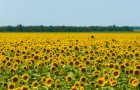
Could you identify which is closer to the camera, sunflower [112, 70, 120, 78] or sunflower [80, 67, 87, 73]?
sunflower [112, 70, 120, 78]

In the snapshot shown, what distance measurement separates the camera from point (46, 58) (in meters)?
11.1

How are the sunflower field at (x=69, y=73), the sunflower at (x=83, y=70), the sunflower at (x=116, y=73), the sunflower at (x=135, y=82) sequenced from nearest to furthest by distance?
1. the sunflower at (x=135, y=82)
2. the sunflower field at (x=69, y=73)
3. the sunflower at (x=116, y=73)
4. the sunflower at (x=83, y=70)

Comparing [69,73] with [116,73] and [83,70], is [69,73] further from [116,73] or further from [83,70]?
[116,73]

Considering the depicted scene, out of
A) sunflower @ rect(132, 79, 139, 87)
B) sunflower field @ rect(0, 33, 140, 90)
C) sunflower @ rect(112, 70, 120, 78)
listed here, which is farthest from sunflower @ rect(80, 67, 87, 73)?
sunflower @ rect(132, 79, 139, 87)

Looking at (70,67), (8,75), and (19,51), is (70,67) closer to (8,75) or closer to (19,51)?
(8,75)

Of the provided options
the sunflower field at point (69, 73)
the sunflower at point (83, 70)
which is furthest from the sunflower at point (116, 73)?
the sunflower at point (83, 70)

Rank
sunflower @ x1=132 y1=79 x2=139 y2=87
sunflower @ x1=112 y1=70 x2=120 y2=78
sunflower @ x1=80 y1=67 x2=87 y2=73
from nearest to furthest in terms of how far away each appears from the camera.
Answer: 1. sunflower @ x1=132 y1=79 x2=139 y2=87
2. sunflower @ x1=112 y1=70 x2=120 y2=78
3. sunflower @ x1=80 y1=67 x2=87 y2=73

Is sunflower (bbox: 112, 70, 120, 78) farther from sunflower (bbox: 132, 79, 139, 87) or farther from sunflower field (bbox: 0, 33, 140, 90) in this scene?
sunflower (bbox: 132, 79, 139, 87)

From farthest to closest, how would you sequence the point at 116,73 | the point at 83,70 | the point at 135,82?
the point at 83,70, the point at 116,73, the point at 135,82

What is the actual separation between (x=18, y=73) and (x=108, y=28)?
202ft

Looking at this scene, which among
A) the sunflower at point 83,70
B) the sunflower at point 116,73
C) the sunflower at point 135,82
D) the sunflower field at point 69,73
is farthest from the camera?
the sunflower at point 83,70

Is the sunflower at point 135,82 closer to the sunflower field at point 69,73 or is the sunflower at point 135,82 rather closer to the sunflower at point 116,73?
the sunflower field at point 69,73

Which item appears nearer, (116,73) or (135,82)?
(135,82)

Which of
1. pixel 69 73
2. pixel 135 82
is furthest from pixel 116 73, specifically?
pixel 69 73
